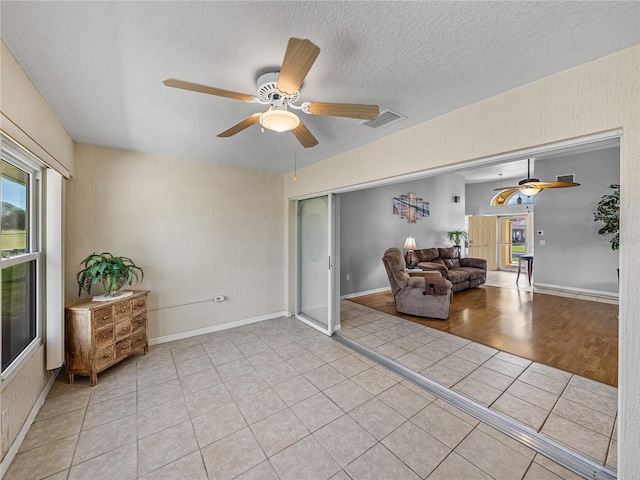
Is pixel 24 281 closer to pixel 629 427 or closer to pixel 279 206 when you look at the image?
pixel 279 206

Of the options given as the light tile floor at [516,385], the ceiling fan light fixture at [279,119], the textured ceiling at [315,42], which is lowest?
the light tile floor at [516,385]

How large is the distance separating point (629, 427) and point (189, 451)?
265 centimetres

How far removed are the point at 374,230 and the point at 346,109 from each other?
15.3 feet

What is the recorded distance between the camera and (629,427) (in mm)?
1393

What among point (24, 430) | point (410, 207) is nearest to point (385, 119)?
point (24, 430)

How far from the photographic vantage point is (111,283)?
9.09 feet

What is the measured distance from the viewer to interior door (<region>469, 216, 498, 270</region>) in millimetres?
9305

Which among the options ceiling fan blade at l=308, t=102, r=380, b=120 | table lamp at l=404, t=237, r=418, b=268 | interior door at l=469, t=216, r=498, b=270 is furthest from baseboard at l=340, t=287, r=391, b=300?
interior door at l=469, t=216, r=498, b=270

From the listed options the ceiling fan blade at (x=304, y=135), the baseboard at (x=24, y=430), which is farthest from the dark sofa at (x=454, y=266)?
the baseboard at (x=24, y=430)

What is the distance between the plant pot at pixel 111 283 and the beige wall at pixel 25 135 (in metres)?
0.66

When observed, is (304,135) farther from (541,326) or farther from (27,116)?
(541,326)

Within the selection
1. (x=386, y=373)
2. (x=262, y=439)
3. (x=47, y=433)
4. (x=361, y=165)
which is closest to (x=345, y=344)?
(x=386, y=373)

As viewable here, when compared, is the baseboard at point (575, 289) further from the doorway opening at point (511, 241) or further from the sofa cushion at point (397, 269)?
the sofa cushion at point (397, 269)

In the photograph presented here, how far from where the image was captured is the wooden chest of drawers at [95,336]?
253 centimetres
